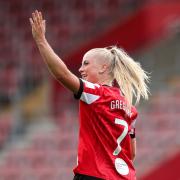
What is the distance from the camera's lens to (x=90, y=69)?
6.20 m

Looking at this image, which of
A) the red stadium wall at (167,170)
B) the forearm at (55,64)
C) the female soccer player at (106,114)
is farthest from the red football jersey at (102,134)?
the red stadium wall at (167,170)

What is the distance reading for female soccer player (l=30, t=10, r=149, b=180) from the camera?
6.07 m

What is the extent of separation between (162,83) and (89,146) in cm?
697

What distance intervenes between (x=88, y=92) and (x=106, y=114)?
0.25 meters

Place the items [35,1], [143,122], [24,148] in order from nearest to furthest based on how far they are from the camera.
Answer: [143,122]
[24,148]
[35,1]

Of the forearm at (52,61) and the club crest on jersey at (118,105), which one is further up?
the forearm at (52,61)

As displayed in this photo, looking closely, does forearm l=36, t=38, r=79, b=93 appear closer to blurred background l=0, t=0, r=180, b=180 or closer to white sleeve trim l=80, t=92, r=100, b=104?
white sleeve trim l=80, t=92, r=100, b=104

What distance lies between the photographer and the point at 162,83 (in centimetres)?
1297

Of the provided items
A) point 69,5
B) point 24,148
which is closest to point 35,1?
point 69,5

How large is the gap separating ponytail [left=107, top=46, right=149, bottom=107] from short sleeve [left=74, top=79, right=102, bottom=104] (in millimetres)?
267

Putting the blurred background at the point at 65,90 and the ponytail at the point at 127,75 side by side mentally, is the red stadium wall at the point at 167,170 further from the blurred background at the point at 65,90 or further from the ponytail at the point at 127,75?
the ponytail at the point at 127,75

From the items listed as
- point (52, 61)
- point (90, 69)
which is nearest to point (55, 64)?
point (52, 61)

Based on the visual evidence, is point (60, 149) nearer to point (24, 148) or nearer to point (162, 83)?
point (24, 148)

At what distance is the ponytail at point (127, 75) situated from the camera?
20.6 feet
